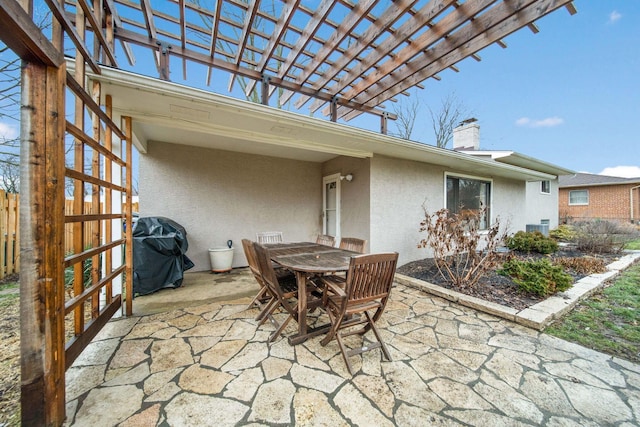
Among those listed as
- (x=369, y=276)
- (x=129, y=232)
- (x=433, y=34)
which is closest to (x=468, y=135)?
(x=433, y=34)

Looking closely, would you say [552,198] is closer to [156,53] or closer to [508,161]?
[508,161]

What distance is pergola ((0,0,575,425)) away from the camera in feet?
4.49

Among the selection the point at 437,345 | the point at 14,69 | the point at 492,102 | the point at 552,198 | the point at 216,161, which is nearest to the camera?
the point at 437,345

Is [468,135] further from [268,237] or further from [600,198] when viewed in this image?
[600,198]

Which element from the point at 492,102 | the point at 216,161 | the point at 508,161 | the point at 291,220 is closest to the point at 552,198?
the point at 508,161

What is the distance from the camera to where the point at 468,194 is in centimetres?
682

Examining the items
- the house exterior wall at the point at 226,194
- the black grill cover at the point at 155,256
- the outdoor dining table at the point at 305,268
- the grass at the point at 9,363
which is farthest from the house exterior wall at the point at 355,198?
the grass at the point at 9,363

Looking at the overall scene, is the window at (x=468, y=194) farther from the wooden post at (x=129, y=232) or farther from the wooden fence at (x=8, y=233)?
the wooden fence at (x=8, y=233)

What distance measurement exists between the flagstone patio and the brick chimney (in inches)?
348

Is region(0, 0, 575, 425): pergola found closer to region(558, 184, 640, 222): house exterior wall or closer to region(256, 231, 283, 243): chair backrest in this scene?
region(256, 231, 283, 243): chair backrest

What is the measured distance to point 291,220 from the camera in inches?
246

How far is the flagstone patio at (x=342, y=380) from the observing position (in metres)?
1.59

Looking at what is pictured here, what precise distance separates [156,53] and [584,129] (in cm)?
2439

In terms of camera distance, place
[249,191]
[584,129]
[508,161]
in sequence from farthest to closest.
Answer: [584,129] < [508,161] < [249,191]
